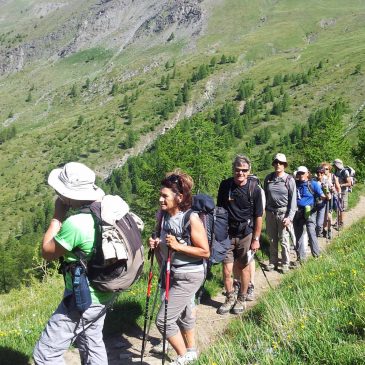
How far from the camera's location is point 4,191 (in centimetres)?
18000

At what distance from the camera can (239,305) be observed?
24.2 ft

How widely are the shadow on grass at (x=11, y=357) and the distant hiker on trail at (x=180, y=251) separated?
1.87 metres

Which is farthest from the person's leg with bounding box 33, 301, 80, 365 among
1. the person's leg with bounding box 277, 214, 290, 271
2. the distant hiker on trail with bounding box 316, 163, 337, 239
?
the distant hiker on trail with bounding box 316, 163, 337, 239

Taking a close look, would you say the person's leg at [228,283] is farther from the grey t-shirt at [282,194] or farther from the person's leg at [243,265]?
the grey t-shirt at [282,194]

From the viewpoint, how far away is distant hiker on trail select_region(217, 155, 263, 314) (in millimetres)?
7320

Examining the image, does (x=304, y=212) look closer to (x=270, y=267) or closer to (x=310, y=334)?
(x=270, y=267)

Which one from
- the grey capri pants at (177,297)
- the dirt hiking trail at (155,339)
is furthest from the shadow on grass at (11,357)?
the grey capri pants at (177,297)

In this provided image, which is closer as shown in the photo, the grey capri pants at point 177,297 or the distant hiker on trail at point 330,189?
the grey capri pants at point 177,297

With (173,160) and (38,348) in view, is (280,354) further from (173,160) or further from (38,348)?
(173,160)

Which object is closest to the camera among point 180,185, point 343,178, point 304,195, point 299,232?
point 180,185

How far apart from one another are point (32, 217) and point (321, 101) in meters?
A: 115

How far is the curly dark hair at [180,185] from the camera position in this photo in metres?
4.87

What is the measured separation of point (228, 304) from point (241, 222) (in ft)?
4.83

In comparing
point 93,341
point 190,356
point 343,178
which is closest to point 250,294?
point 190,356
